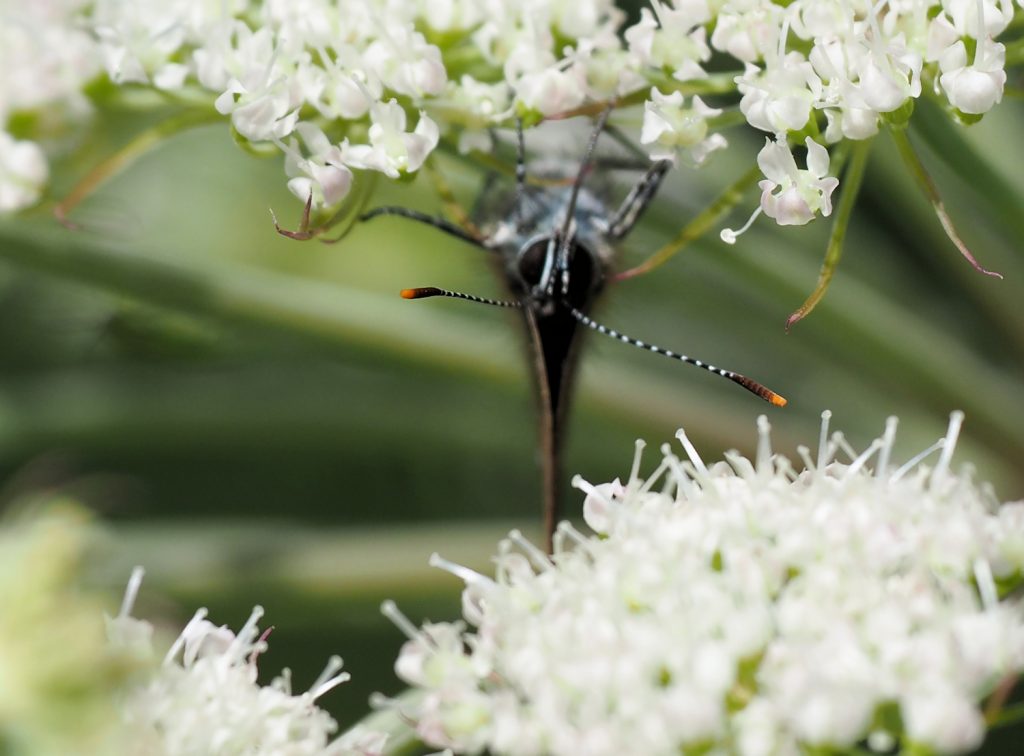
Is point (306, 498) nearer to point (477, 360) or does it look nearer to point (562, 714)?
point (477, 360)

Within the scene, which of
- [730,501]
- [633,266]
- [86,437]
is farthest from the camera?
[86,437]

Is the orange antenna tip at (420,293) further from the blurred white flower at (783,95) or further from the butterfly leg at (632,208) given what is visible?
the blurred white flower at (783,95)

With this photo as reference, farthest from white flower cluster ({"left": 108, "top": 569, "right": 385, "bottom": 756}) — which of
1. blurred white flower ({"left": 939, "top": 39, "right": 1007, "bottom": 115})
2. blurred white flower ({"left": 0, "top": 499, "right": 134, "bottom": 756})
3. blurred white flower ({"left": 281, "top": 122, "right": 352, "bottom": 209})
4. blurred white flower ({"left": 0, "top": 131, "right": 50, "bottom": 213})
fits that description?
blurred white flower ({"left": 939, "top": 39, "right": 1007, "bottom": 115})

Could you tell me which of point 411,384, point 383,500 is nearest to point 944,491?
point 411,384

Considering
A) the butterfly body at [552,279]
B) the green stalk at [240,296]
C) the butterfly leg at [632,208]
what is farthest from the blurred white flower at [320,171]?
the green stalk at [240,296]

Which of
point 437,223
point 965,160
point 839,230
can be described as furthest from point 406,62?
point 965,160

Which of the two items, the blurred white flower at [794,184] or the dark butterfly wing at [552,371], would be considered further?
the dark butterfly wing at [552,371]

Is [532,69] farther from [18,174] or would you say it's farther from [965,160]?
[18,174]

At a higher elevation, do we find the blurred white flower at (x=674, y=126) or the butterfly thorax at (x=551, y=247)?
the blurred white flower at (x=674, y=126)
